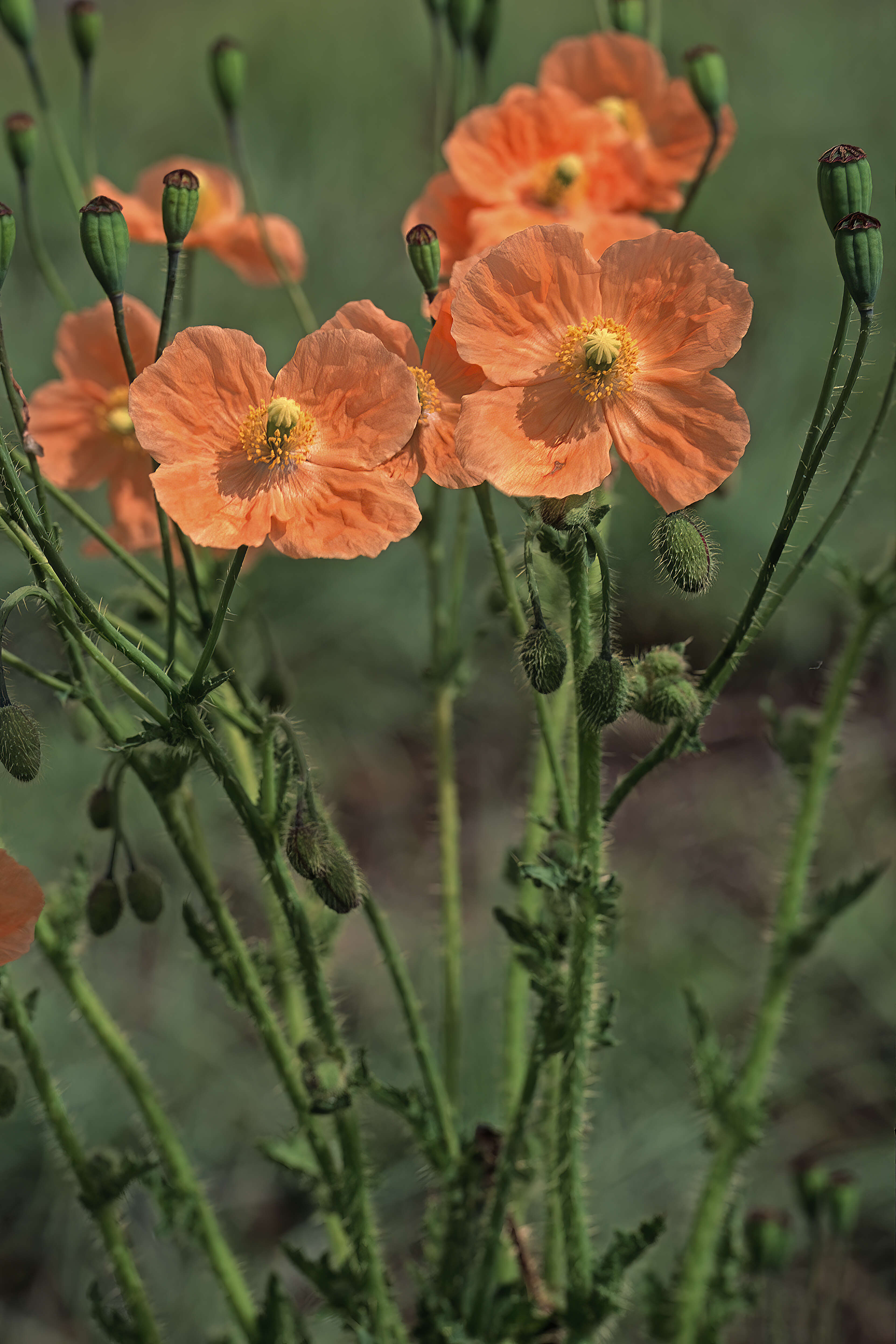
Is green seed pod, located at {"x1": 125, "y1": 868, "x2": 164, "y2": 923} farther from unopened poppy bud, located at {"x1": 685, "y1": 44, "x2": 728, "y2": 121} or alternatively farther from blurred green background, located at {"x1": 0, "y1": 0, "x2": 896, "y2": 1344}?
unopened poppy bud, located at {"x1": 685, "y1": 44, "x2": 728, "y2": 121}

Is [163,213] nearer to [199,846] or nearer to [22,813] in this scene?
[199,846]

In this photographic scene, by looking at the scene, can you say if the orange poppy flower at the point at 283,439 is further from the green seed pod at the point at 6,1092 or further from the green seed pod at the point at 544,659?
the green seed pod at the point at 6,1092

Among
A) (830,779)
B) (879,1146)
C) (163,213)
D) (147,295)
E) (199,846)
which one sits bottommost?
(879,1146)

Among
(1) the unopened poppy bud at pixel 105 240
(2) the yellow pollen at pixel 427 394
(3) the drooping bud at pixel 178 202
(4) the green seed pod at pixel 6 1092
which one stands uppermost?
(3) the drooping bud at pixel 178 202

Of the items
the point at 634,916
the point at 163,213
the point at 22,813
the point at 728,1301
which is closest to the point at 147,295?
the point at 22,813

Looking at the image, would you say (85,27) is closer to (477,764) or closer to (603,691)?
(603,691)

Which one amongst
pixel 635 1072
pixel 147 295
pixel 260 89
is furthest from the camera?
pixel 260 89

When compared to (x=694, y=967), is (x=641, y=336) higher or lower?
higher

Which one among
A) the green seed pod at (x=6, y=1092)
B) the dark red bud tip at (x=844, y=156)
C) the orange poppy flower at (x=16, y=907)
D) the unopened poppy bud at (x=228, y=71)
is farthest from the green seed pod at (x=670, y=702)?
the unopened poppy bud at (x=228, y=71)
